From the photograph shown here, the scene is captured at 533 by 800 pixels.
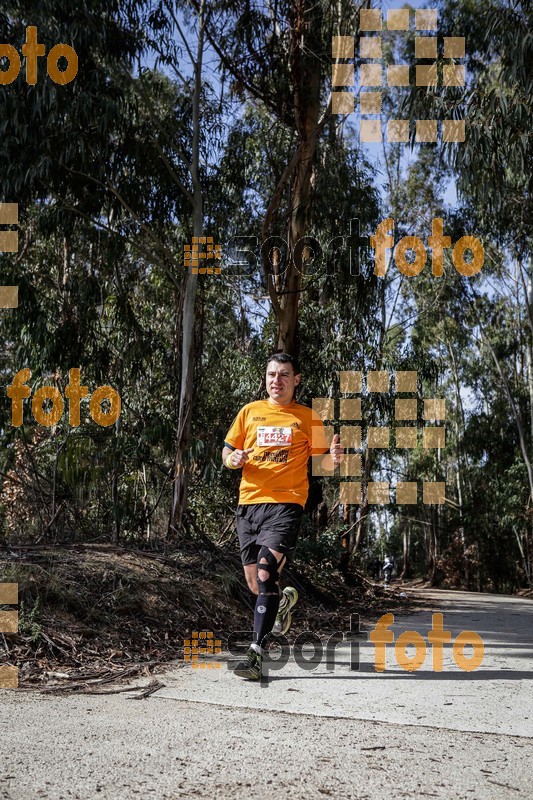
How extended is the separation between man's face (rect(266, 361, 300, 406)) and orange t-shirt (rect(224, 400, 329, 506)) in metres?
0.05

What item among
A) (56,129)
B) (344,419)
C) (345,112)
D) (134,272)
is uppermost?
(345,112)

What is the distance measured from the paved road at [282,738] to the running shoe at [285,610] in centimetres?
37

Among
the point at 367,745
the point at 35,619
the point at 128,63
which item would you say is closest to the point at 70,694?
the point at 35,619

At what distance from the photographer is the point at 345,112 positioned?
998 cm

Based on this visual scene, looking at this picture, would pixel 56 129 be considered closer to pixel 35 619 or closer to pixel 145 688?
pixel 35 619

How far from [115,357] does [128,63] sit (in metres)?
3.77

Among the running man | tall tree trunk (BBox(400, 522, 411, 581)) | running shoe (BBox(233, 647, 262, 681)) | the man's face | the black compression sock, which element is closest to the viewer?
running shoe (BBox(233, 647, 262, 681))

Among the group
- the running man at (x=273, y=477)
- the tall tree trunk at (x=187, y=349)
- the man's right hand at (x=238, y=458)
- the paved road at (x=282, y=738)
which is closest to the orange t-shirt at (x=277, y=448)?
the running man at (x=273, y=477)

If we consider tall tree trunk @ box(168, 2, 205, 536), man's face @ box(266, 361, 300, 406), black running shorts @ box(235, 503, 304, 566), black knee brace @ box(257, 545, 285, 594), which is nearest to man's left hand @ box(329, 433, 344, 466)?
black running shorts @ box(235, 503, 304, 566)

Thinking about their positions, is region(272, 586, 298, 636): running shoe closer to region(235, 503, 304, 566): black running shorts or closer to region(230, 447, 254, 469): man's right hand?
region(235, 503, 304, 566): black running shorts

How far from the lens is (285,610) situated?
15.3 ft

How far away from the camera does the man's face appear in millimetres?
4605

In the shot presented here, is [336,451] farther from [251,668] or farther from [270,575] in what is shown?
[251,668]

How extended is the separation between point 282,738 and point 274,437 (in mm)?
1878
